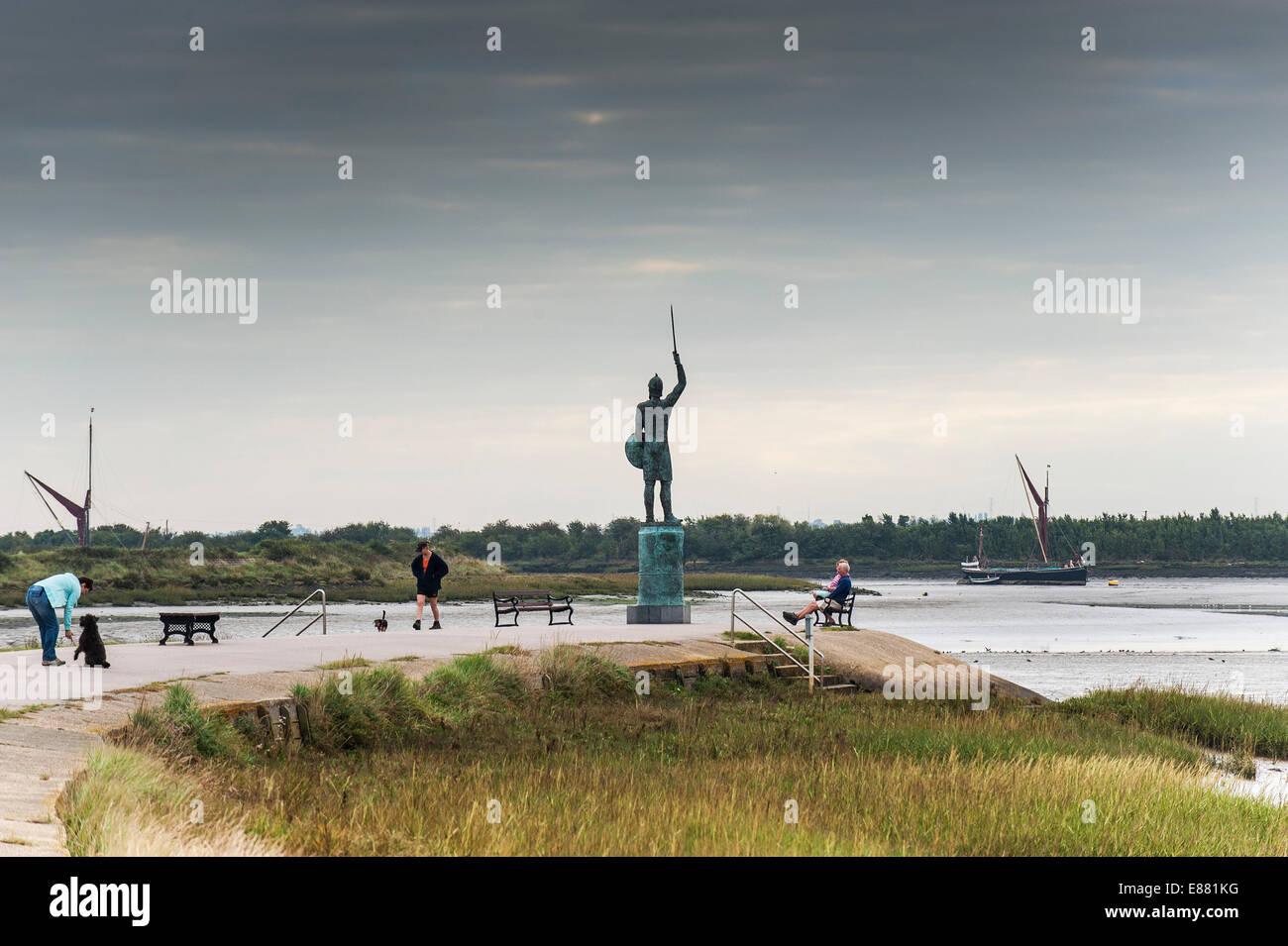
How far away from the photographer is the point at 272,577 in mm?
83688

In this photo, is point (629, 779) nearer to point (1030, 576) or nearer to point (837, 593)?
point (837, 593)

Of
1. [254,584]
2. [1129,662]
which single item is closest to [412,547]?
[254,584]

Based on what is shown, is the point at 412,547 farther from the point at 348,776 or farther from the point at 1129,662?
the point at 348,776

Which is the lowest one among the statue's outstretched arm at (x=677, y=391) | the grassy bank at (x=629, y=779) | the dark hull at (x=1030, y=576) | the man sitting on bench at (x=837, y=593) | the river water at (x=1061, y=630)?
the dark hull at (x=1030, y=576)

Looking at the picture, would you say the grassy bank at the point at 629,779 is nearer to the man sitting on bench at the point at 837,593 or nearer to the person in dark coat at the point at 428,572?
the man sitting on bench at the point at 837,593

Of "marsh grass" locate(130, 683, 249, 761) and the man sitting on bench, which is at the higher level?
the man sitting on bench

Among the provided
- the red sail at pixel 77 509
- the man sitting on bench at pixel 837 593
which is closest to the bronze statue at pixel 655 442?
the man sitting on bench at pixel 837 593

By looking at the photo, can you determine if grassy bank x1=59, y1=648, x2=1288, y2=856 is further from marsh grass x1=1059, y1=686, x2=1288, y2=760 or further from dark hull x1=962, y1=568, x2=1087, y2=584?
dark hull x1=962, y1=568, x2=1087, y2=584

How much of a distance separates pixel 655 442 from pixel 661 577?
2570mm

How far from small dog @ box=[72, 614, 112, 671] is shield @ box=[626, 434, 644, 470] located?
11277mm

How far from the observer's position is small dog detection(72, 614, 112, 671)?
13876mm

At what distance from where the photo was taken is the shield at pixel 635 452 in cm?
2338

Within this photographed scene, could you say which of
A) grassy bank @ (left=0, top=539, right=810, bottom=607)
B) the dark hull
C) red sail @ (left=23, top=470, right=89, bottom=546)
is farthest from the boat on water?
red sail @ (left=23, top=470, right=89, bottom=546)
